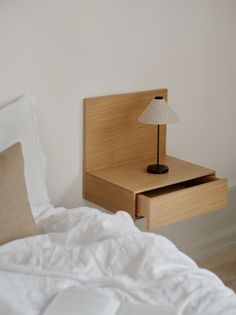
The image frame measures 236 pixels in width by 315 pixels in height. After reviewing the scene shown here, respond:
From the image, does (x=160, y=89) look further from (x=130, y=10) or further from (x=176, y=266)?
(x=176, y=266)

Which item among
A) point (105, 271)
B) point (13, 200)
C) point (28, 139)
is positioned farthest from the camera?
point (28, 139)

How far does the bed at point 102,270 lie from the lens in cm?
183

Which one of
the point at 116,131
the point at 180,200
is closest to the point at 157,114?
the point at 116,131

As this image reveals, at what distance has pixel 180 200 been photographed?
9.04ft

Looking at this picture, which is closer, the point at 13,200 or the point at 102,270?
the point at 102,270

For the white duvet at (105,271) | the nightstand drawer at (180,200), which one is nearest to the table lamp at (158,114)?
the nightstand drawer at (180,200)

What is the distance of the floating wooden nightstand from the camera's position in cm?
271

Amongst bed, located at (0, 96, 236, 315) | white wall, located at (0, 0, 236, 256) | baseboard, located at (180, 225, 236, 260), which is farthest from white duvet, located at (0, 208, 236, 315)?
baseboard, located at (180, 225, 236, 260)

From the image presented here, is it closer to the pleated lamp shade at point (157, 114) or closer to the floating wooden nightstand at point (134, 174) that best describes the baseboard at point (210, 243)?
the floating wooden nightstand at point (134, 174)

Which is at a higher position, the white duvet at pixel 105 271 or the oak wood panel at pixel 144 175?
the oak wood panel at pixel 144 175

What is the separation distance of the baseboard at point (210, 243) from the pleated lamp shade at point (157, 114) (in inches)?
36.0

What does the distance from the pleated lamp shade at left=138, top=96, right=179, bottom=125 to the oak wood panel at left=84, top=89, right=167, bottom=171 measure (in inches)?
6.4

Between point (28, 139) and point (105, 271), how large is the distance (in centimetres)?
76

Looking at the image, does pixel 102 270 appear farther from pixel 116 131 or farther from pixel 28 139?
pixel 116 131
